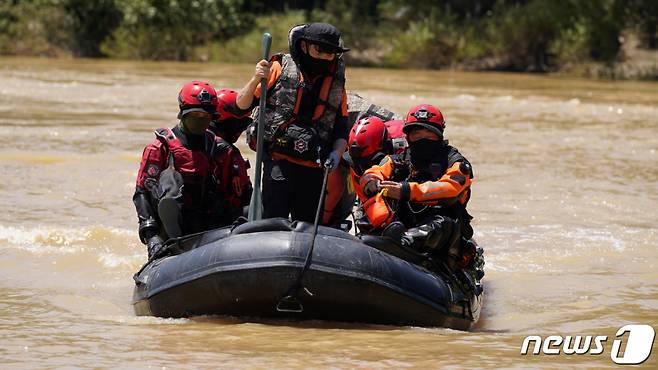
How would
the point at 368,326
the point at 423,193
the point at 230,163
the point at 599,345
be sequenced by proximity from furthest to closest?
the point at 230,163, the point at 423,193, the point at 368,326, the point at 599,345

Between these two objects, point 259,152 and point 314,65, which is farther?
point 314,65

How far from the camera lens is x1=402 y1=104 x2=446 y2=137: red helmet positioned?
24.7 feet

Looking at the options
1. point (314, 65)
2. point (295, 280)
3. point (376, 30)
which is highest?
point (314, 65)

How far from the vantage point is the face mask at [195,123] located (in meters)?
7.90

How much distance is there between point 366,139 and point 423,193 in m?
0.48

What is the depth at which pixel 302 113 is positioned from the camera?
793cm

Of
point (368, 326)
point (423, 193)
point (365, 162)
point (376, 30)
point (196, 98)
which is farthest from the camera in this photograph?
point (376, 30)

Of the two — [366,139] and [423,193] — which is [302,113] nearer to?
[366,139]

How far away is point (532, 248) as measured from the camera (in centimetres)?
1105

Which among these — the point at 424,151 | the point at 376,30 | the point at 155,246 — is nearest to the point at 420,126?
the point at 424,151

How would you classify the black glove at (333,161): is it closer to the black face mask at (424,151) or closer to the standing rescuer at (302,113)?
the standing rescuer at (302,113)

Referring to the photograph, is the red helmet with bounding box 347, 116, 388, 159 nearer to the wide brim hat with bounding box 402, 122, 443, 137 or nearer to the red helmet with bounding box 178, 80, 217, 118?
the wide brim hat with bounding box 402, 122, 443, 137

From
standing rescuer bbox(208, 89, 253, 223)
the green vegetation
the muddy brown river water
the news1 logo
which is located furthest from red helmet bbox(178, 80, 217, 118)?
the green vegetation

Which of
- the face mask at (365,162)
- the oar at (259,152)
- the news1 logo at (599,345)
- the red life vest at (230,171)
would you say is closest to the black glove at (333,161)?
the face mask at (365,162)
